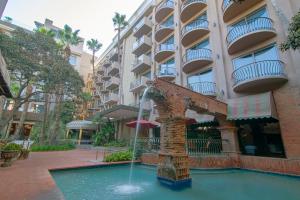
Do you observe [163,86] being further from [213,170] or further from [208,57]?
[208,57]

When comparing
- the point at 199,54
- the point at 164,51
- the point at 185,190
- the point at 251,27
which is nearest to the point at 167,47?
the point at 164,51

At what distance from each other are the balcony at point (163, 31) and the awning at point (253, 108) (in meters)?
13.5

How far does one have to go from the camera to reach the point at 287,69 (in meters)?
11.6

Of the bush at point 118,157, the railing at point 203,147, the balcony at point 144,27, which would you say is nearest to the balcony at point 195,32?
the balcony at point 144,27

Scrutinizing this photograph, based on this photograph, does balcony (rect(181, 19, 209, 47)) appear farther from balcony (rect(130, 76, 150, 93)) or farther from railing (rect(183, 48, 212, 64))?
balcony (rect(130, 76, 150, 93))

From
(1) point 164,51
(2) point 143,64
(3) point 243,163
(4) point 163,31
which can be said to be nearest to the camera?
(3) point 243,163

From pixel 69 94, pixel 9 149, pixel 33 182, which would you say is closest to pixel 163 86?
pixel 33 182

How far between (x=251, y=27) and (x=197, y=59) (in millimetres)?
4871

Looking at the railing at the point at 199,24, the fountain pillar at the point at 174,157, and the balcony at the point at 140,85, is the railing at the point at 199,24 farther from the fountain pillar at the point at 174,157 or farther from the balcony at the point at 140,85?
the fountain pillar at the point at 174,157

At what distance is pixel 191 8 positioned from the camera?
63.1 feet

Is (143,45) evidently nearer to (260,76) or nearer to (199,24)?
(199,24)

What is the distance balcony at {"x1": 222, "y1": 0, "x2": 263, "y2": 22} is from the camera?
565 inches

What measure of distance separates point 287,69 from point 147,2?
24103 millimetres

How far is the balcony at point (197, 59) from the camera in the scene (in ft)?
54.6
